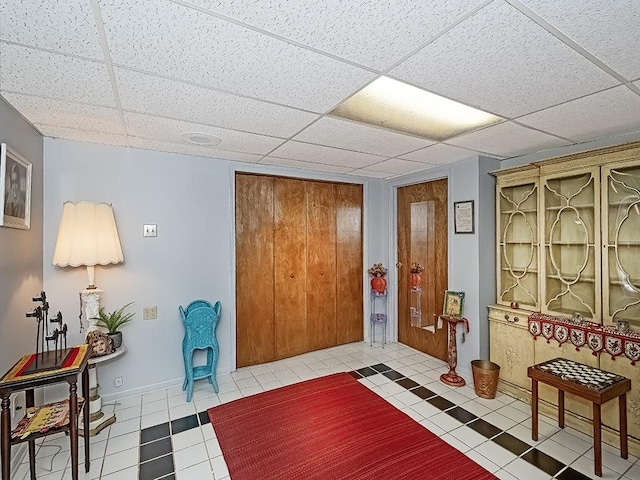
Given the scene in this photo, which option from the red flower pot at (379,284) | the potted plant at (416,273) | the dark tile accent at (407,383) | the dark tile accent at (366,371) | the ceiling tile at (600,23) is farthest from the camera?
the red flower pot at (379,284)

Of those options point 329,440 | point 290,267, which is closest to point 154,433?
point 329,440

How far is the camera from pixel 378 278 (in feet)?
Result: 14.1

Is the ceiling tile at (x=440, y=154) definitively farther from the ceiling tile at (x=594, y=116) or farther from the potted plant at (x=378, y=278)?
the potted plant at (x=378, y=278)

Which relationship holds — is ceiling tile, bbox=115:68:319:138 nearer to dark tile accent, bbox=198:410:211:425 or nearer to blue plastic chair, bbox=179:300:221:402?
blue plastic chair, bbox=179:300:221:402

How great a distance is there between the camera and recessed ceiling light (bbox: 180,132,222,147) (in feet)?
8.28

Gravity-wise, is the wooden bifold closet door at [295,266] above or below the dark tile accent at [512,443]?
above

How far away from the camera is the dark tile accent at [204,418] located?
8.40ft

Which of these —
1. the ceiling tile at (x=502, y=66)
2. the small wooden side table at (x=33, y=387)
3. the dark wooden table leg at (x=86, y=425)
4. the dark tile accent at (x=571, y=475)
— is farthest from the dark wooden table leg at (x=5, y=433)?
the dark tile accent at (x=571, y=475)

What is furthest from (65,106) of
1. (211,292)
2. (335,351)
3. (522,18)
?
(335,351)

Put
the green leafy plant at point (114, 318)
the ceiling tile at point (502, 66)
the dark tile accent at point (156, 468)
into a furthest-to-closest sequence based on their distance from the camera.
Result: the green leafy plant at point (114, 318) → the dark tile accent at point (156, 468) → the ceiling tile at point (502, 66)

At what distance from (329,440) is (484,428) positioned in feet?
4.08

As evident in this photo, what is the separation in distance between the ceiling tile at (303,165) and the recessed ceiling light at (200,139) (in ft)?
2.22

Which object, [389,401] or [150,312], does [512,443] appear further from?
[150,312]

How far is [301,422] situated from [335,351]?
1.61 metres
